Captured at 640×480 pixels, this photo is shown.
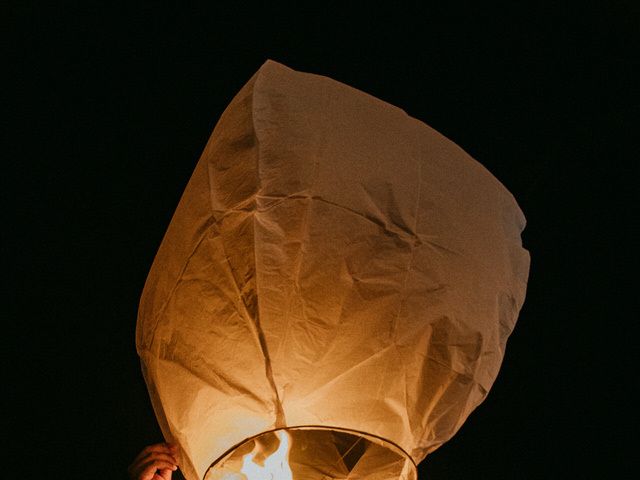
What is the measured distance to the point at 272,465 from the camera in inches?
36.6

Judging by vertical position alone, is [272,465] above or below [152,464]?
above

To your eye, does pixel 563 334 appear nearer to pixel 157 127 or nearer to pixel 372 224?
pixel 157 127

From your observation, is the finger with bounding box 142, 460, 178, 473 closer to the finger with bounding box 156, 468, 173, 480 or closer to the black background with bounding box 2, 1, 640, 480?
the finger with bounding box 156, 468, 173, 480

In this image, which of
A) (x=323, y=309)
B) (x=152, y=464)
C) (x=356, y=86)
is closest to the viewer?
(x=323, y=309)

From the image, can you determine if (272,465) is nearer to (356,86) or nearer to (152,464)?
(152,464)

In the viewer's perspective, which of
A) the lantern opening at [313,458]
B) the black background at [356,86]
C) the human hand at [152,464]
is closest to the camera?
the lantern opening at [313,458]

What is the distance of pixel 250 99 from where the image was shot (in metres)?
1.09

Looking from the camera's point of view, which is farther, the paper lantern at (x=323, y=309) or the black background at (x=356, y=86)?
the black background at (x=356, y=86)

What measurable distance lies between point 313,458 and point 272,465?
60 millimetres

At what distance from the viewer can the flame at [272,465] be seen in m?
0.93

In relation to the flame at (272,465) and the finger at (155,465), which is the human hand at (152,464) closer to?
the finger at (155,465)

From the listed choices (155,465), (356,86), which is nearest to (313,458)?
(155,465)

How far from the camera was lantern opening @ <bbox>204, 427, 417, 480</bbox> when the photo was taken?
0.92 meters

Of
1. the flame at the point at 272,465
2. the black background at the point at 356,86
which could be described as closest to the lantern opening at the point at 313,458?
the flame at the point at 272,465
